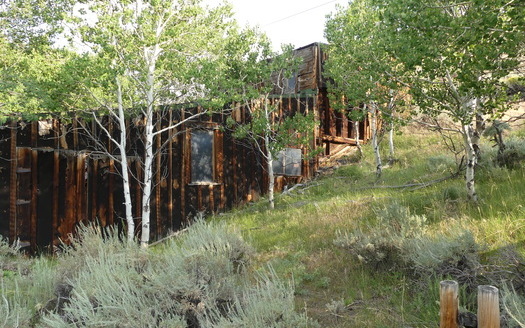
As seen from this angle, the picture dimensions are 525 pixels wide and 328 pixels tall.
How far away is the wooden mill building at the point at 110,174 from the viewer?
387 inches

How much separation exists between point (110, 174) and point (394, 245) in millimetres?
8443

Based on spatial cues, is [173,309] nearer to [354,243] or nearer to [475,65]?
[354,243]

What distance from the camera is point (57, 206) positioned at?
10.3 m

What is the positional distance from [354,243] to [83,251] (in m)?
4.46

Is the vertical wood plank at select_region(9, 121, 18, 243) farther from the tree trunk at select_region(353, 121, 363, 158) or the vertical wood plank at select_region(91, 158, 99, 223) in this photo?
the tree trunk at select_region(353, 121, 363, 158)

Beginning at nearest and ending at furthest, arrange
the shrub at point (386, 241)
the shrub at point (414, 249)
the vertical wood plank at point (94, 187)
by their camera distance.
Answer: the shrub at point (414, 249), the shrub at point (386, 241), the vertical wood plank at point (94, 187)

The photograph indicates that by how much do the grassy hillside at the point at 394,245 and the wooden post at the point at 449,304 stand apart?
1395 mm

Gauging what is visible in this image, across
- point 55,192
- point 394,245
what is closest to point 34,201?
point 55,192

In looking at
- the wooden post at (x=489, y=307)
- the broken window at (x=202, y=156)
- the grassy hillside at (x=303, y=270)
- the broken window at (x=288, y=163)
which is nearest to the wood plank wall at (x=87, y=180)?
the broken window at (x=202, y=156)

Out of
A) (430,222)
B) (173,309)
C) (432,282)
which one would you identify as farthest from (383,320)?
(430,222)

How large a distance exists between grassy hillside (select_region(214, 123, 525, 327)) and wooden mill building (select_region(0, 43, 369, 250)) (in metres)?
2.22

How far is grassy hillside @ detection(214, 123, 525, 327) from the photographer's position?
498cm

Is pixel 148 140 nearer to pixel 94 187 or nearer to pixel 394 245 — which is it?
pixel 94 187

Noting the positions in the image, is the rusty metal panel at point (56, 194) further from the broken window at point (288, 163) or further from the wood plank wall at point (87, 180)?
the broken window at point (288, 163)
